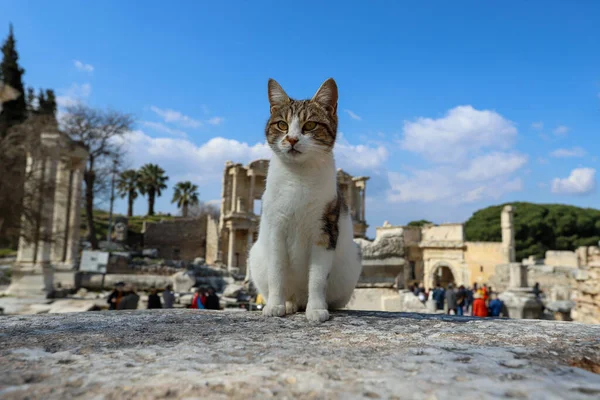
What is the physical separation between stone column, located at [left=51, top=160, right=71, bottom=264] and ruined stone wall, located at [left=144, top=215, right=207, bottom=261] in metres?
24.8

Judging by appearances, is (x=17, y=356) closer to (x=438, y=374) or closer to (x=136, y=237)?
(x=438, y=374)

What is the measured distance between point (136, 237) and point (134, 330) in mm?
44774

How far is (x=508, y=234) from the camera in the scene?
30219 mm

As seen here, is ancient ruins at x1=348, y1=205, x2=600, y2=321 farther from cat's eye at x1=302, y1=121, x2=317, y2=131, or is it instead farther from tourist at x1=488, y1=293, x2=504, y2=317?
cat's eye at x1=302, y1=121, x2=317, y2=131

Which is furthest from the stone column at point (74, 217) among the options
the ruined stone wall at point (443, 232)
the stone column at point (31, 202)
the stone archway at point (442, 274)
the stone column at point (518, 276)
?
the ruined stone wall at point (443, 232)

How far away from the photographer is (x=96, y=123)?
25.2 metres

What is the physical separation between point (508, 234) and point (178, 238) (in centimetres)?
3078

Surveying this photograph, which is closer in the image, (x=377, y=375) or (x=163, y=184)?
(x=377, y=375)

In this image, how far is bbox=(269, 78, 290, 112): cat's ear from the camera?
9.29 feet

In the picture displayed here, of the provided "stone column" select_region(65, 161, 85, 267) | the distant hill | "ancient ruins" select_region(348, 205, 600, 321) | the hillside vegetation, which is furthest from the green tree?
the distant hill

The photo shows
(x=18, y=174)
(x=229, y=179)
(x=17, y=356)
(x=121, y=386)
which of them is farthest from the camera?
(x=229, y=179)

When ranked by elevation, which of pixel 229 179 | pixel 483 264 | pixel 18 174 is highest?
pixel 229 179

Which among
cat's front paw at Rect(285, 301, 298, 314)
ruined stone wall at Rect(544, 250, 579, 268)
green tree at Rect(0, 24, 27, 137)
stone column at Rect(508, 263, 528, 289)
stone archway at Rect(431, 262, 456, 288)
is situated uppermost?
green tree at Rect(0, 24, 27, 137)

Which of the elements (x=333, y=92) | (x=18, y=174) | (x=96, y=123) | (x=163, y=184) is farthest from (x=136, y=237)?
(x=333, y=92)
